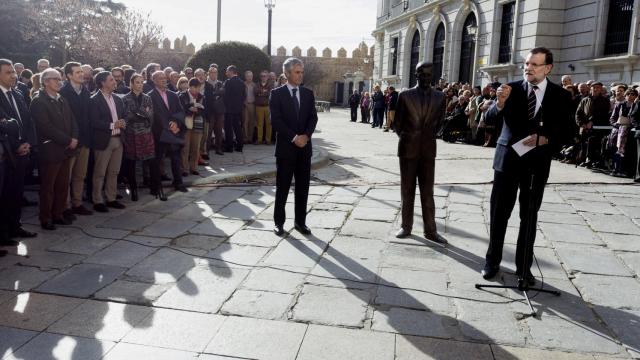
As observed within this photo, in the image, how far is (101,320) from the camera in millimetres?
3516

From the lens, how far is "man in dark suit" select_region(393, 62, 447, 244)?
5.35 m

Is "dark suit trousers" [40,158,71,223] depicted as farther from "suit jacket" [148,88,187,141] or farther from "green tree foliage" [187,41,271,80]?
"green tree foliage" [187,41,271,80]

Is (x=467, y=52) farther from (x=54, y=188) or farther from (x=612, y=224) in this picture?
(x=54, y=188)

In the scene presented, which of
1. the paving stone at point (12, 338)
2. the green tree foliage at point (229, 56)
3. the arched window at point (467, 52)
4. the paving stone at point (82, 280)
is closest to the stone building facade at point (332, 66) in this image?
the arched window at point (467, 52)

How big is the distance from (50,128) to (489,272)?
4.68 meters

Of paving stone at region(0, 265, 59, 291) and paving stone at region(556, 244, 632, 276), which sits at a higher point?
paving stone at region(556, 244, 632, 276)

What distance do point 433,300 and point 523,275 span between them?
783 mm

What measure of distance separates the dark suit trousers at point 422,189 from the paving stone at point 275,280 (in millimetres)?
1608

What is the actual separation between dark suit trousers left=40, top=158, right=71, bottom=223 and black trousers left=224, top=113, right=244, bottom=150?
561 centimetres

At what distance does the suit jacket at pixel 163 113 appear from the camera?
7.27 metres

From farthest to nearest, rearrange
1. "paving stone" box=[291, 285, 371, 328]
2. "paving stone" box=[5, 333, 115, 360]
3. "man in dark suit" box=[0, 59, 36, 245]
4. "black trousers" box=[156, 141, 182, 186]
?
"black trousers" box=[156, 141, 182, 186], "man in dark suit" box=[0, 59, 36, 245], "paving stone" box=[291, 285, 371, 328], "paving stone" box=[5, 333, 115, 360]

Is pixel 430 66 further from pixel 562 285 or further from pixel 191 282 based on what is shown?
pixel 191 282

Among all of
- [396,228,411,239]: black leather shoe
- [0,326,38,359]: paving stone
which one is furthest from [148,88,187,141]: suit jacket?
[0,326,38,359]: paving stone

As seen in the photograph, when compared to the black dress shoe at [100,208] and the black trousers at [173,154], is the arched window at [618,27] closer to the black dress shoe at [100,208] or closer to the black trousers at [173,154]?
the black trousers at [173,154]
